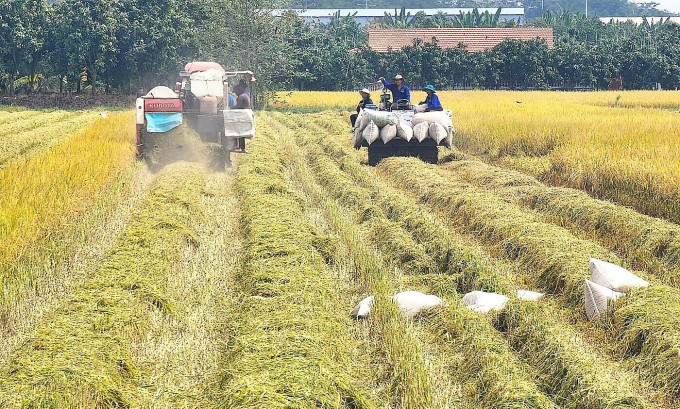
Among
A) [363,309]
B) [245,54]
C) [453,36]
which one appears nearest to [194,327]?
[363,309]

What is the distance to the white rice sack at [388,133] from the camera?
1391cm

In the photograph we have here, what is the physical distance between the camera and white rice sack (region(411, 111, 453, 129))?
45.5 feet

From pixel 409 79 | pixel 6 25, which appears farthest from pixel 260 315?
pixel 409 79

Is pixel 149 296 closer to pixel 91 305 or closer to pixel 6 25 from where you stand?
pixel 91 305

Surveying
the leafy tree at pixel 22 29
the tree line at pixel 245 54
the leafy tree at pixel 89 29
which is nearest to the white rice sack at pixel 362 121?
the tree line at pixel 245 54

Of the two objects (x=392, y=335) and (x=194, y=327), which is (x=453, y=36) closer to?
(x=194, y=327)

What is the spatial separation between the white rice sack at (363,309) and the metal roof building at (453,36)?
164 feet

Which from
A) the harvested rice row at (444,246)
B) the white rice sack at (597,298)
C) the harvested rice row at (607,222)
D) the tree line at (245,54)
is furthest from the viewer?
the tree line at (245,54)

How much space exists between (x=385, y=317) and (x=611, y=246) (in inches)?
137

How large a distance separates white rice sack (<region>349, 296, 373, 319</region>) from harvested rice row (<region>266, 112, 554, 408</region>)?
0.13m

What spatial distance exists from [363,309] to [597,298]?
67.2 inches

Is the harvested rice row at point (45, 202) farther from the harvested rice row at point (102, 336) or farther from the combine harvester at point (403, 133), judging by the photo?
the combine harvester at point (403, 133)

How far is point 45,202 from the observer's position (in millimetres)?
7906

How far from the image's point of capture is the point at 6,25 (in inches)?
1465
